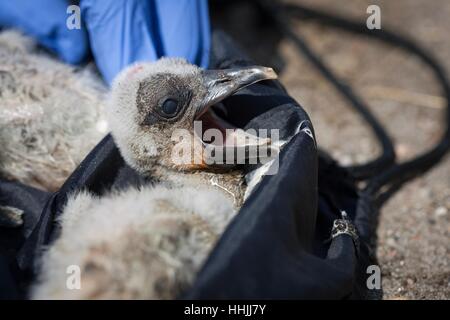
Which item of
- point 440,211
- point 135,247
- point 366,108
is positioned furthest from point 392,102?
point 135,247

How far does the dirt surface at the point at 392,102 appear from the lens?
204 centimetres

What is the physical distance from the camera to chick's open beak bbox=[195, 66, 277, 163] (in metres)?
1.77

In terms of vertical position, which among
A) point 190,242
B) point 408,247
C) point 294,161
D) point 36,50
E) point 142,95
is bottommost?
point 408,247

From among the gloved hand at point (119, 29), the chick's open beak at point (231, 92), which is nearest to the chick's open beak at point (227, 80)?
the chick's open beak at point (231, 92)

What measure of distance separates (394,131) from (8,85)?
65.4 inches

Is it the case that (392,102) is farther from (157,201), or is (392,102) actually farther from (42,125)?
(157,201)

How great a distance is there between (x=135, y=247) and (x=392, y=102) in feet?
6.62

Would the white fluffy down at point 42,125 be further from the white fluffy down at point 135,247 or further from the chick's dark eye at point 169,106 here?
the white fluffy down at point 135,247

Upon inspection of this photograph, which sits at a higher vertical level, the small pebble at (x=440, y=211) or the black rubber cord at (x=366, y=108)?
the black rubber cord at (x=366, y=108)

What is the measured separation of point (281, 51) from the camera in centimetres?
338

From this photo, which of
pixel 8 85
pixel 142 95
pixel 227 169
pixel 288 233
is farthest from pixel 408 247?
pixel 8 85

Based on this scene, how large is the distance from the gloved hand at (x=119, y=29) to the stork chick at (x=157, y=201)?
10.3 inches
